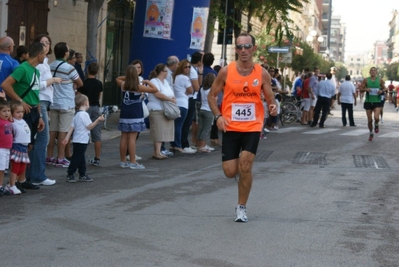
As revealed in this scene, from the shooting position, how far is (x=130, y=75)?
46.0 ft

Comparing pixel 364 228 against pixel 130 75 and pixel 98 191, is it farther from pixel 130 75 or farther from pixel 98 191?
pixel 130 75

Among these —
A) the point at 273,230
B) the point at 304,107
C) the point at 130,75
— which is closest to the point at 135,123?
the point at 130,75

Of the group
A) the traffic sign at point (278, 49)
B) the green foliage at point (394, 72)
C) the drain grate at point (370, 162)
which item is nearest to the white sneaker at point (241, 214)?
the drain grate at point (370, 162)

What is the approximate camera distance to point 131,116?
46.4ft

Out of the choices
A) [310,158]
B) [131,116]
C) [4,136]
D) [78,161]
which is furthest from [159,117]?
[4,136]

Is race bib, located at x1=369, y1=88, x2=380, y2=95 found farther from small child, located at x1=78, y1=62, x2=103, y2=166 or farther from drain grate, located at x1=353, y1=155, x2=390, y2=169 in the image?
small child, located at x1=78, y1=62, x2=103, y2=166

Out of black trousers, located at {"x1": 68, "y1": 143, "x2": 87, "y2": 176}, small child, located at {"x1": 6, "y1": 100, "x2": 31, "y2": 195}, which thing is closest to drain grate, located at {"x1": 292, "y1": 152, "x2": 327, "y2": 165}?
black trousers, located at {"x1": 68, "y1": 143, "x2": 87, "y2": 176}

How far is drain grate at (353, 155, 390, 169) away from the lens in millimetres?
15367

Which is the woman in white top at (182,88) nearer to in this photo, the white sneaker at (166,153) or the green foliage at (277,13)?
the white sneaker at (166,153)

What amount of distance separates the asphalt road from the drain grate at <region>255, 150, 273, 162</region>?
2.47ft

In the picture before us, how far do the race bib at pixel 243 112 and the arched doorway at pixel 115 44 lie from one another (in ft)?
67.2

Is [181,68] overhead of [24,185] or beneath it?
overhead

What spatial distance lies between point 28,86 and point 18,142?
721 millimetres

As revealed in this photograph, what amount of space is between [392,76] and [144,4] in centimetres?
12141
